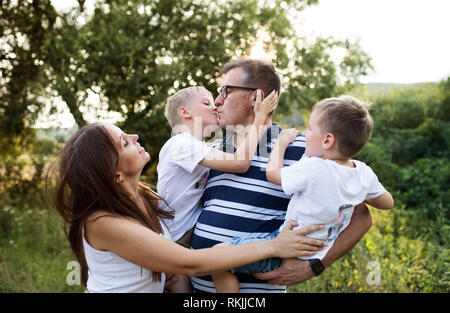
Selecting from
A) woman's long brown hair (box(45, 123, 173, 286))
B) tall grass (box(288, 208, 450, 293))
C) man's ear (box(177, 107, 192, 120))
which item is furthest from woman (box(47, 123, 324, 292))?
tall grass (box(288, 208, 450, 293))

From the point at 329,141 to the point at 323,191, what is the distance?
25cm

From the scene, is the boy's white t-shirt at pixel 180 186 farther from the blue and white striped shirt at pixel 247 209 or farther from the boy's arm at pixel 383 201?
the boy's arm at pixel 383 201

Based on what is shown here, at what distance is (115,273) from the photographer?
1.80 m

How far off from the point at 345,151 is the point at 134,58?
18.5ft

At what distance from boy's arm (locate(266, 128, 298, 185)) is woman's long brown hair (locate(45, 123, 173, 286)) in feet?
2.06

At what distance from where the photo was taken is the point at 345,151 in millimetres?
1873

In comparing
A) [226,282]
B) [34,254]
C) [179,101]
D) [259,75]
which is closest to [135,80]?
[34,254]

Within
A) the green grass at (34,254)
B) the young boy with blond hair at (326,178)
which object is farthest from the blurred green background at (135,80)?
the young boy with blond hair at (326,178)

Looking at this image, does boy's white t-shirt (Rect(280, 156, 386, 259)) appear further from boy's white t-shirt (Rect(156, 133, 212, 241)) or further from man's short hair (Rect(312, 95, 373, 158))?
boy's white t-shirt (Rect(156, 133, 212, 241))

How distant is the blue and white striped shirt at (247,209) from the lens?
2.01 m

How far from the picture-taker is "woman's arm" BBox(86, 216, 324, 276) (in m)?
1.68

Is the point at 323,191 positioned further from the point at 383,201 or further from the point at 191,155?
the point at 191,155

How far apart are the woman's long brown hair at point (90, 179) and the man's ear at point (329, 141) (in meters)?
0.91
